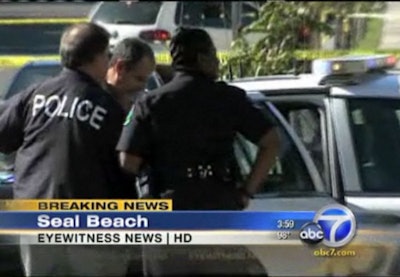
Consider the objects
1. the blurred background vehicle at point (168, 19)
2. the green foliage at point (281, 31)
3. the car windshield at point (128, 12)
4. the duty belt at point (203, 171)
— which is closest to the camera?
the duty belt at point (203, 171)

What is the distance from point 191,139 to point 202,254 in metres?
0.38

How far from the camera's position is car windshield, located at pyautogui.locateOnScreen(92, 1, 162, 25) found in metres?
4.93

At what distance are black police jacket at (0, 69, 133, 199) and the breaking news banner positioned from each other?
0.05 metres

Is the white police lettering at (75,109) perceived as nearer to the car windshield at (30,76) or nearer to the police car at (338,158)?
the car windshield at (30,76)

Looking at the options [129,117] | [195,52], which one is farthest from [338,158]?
[129,117]

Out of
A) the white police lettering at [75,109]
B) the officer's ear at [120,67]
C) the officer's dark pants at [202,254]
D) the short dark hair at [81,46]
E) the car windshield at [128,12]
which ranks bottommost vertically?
the officer's dark pants at [202,254]

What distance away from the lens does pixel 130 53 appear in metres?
3.57

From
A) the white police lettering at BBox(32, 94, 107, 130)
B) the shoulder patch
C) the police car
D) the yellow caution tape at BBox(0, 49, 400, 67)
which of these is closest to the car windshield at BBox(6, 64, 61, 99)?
the yellow caution tape at BBox(0, 49, 400, 67)

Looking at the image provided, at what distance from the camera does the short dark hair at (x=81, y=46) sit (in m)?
3.47

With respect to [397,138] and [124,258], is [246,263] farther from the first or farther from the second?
[397,138]

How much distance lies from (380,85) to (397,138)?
201mm

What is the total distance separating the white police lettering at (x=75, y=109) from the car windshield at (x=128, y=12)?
1141 millimetres

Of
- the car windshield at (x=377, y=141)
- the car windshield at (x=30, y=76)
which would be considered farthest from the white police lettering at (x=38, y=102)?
the car windshield at (x=377, y=141)

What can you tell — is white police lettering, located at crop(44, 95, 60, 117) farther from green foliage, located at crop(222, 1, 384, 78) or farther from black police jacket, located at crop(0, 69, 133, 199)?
green foliage, located at crop(222, 1, 384, 78)
